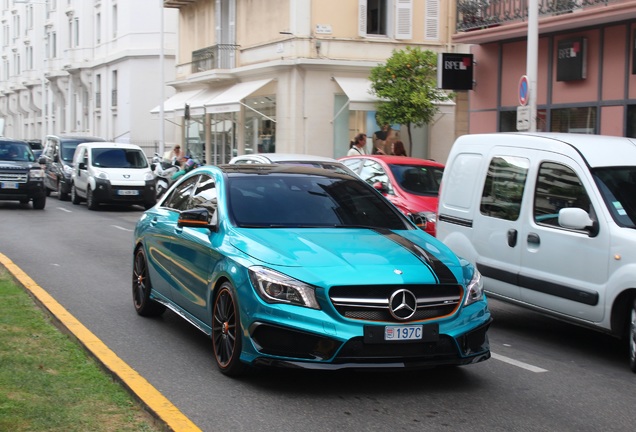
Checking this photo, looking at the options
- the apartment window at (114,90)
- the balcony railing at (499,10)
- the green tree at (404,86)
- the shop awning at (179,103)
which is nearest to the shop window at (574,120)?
the balcony railing at (499,10)

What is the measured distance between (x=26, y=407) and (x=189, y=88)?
38.6 meters

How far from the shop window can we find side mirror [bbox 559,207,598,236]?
41.7ft

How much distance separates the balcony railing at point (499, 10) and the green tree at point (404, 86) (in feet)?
21.6

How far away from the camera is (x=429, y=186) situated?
51.8 feet

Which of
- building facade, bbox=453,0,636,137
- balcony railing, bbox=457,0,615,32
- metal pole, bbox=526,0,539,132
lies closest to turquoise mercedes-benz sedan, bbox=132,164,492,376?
metal pole, bbox=526,0,539,132

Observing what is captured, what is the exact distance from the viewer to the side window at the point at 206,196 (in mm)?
7978

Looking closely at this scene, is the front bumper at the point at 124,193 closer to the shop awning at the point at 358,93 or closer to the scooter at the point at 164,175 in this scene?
the scooter at the point at 164,175

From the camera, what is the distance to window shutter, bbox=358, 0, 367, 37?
3250 cm

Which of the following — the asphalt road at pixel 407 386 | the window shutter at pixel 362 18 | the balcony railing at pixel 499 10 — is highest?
the window shutter at pixel 362 18

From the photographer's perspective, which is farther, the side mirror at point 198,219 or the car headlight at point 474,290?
the side mirror at point 198,219

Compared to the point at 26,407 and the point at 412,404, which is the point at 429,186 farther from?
the point at 26,407

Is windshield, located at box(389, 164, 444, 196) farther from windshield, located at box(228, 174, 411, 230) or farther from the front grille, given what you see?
the front grille

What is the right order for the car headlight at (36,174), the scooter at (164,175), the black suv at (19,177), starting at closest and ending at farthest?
the black suv at (19,177) < the car headlight at (36,174) < the scooter at (164,175)

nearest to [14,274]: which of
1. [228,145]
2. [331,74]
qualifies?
[331,74]
